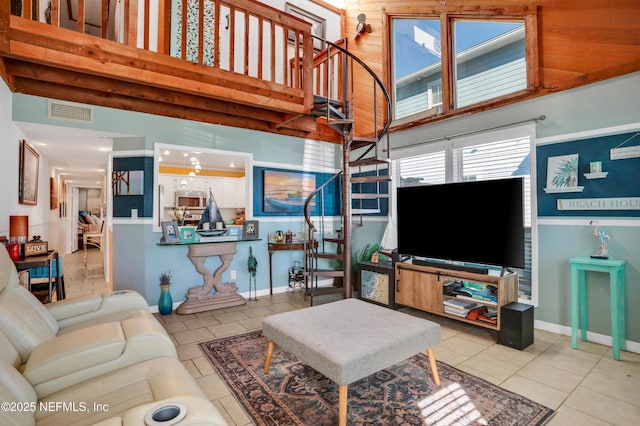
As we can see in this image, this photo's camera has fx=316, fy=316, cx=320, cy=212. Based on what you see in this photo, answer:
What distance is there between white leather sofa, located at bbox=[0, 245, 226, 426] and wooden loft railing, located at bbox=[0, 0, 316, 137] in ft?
5.78

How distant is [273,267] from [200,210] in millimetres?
3030

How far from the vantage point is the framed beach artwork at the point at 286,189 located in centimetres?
505

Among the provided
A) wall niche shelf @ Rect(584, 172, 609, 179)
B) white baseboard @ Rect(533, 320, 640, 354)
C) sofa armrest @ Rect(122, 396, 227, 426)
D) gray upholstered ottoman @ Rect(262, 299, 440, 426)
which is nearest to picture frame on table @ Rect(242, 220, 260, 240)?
gray upholstered ottoman @ Rect(262, 299, 440, 426)

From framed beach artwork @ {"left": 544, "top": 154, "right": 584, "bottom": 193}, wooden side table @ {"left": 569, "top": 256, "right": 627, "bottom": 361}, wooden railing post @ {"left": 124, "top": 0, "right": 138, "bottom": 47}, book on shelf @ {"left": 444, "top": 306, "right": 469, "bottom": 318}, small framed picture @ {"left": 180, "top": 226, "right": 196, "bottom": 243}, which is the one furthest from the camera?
small framed picture @ {"left": 180, "top": 226, "right": 196, "bottom": 243}

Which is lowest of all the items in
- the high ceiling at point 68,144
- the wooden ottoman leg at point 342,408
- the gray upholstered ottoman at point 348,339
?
the wooden ottoman leg at point 342,408

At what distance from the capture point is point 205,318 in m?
3.91

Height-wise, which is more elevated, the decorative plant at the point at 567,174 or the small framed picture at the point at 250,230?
the decorative plant at the point at 567,174

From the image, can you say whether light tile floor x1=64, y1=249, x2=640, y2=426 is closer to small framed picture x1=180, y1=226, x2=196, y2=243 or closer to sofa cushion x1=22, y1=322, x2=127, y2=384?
sofa cushion x1=22, y1=322, x2=127, y2=384

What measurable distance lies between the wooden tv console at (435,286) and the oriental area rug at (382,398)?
0.97 meters

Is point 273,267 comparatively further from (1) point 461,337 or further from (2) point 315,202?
(1) point 461,337

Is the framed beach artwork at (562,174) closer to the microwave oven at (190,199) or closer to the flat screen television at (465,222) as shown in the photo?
the flat screen television at (465,222)

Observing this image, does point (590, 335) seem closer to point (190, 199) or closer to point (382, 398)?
point (382, 398)

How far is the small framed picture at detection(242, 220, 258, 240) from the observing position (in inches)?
182

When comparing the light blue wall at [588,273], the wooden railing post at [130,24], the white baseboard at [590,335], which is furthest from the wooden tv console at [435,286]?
the wooden railing post at [130,24]
